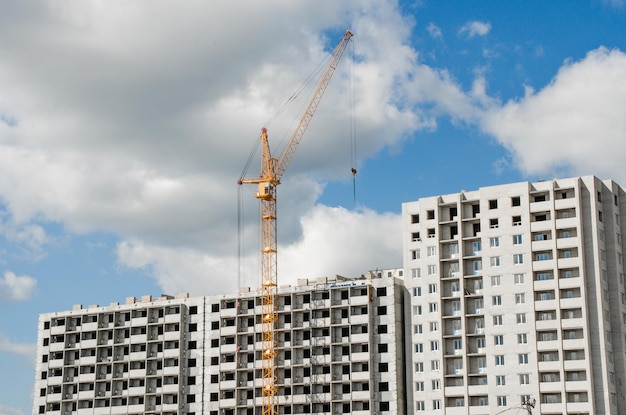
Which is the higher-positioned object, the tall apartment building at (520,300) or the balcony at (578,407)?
the tall apartment building at (520,300)

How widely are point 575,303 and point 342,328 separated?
42.7 metres

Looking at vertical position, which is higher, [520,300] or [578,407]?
[520,300]

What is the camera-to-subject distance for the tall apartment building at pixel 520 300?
171m

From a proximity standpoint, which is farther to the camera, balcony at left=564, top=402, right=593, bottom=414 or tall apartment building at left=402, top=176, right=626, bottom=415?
tall apartment building at left=402, top=176, right=626, bottom=415

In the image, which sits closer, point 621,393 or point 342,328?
point 621,393

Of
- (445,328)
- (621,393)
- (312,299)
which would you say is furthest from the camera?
(312,299)

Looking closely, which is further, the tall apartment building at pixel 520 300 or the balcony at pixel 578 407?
the tall apartment building at pixel 520 300

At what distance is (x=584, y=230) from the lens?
176 m

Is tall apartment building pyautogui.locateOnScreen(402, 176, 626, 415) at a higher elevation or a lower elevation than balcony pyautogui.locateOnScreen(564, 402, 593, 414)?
higher

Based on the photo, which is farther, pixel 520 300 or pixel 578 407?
pixel 520 300

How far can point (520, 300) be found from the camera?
176750mm

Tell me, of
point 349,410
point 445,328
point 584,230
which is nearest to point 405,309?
point 445,328

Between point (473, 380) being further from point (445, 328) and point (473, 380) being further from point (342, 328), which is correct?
point (342, 328)

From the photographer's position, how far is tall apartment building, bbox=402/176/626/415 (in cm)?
17062
